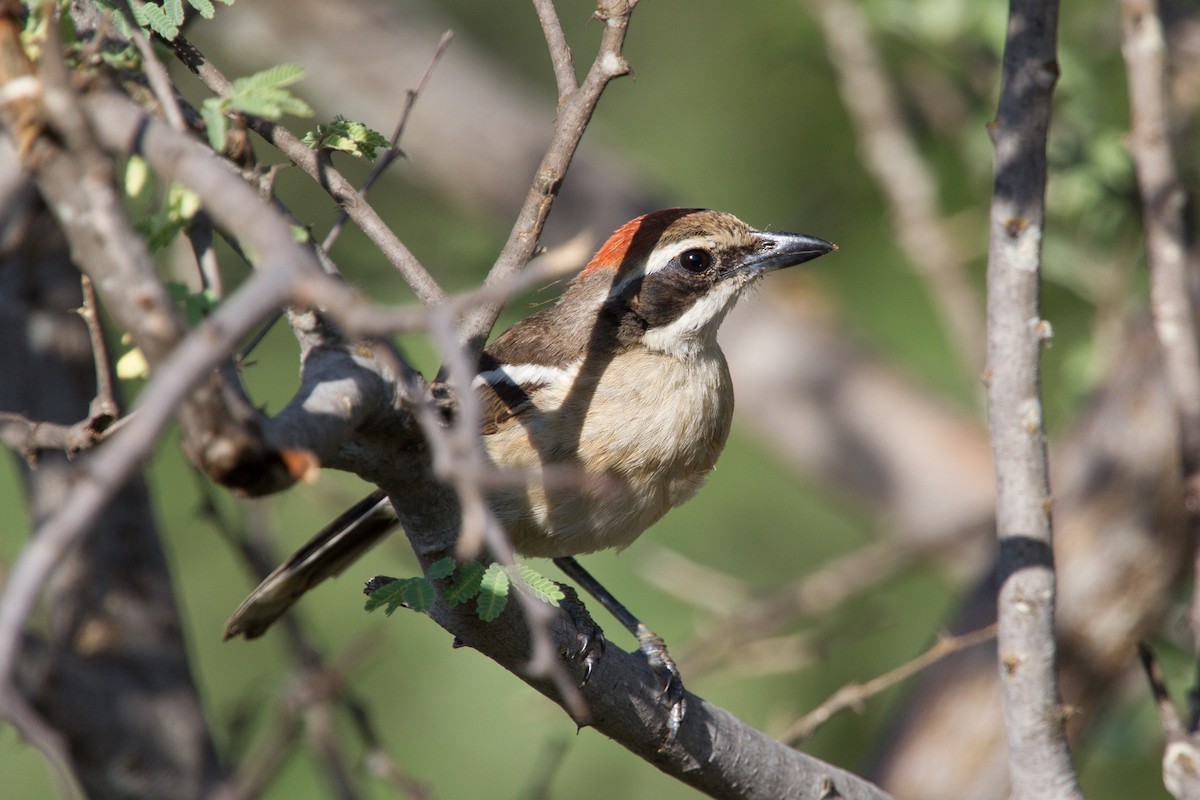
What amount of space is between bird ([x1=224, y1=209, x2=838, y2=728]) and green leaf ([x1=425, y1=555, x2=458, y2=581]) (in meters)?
1.18

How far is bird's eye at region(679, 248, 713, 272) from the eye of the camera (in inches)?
182

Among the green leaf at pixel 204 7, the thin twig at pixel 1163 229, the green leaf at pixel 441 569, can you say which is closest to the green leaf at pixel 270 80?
the green leaf at pixel 204 7

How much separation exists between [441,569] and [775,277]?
7.04 meters

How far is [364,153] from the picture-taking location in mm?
2762

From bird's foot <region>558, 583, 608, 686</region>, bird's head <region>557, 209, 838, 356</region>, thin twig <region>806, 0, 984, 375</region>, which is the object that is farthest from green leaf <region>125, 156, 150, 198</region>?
thin twig <region>806, 0, 984, 375</region>

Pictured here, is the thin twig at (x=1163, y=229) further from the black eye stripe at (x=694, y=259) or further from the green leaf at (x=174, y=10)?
the green leaf at (x=174, y=10)

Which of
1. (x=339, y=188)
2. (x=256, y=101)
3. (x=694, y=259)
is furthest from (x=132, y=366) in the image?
(x=694, y=259)

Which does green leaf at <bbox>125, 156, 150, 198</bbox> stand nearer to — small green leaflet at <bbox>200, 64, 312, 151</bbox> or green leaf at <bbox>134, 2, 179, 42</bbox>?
green leaf at <bbox>134, 2, 179, 42</bbox>

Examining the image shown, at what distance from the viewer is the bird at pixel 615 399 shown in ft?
13.2

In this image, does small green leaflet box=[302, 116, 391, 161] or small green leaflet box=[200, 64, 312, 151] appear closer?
small green leaflet box=[200, 64, 312, 151]

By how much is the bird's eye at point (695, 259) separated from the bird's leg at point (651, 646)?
127 centimetres

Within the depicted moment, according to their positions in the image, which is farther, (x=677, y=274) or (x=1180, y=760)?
(x=677, y=274)

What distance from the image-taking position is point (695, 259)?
4.63m

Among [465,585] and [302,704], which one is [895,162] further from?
[465,585]
